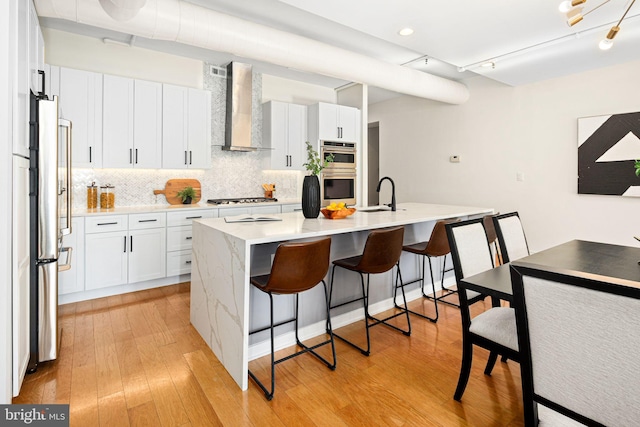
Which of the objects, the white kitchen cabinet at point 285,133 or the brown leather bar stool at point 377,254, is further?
the white kitchen cabinet at point 285,133

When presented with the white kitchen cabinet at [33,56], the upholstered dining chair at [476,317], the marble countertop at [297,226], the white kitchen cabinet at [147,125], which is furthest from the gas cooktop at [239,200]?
the upholstered dining chair at [476,317]

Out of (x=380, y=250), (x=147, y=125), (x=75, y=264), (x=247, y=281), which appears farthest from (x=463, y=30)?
(x=75, y=264)

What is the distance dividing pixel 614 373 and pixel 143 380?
232 cm

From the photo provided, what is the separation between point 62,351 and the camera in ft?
8.14

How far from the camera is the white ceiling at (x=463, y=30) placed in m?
2.91

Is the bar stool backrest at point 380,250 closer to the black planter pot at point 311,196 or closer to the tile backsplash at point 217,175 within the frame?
the black planter pot at point 311,196

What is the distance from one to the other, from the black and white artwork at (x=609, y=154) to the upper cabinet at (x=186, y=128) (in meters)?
4.86

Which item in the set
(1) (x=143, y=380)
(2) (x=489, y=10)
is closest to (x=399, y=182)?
(2) (x=489, y=10)

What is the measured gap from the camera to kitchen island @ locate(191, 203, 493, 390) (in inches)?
81.7

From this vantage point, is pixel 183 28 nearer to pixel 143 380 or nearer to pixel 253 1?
pixel 253 1

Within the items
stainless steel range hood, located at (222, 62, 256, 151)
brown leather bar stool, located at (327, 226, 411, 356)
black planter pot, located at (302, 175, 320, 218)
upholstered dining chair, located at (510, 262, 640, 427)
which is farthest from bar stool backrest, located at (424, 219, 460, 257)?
stainless steel range hood, located at (222, 62, 256, 151)

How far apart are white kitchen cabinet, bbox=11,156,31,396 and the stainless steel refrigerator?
9 cm

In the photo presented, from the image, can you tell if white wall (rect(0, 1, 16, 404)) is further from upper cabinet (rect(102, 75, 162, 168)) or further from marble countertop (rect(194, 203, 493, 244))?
upper cabinet (rect(102, 75, 162, 168))

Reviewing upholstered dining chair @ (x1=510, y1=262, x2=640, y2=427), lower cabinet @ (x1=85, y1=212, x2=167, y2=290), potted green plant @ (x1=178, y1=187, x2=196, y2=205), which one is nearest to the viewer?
upholstered dining chair @ (x1=510, y1=262, x2=640, y2=427)
